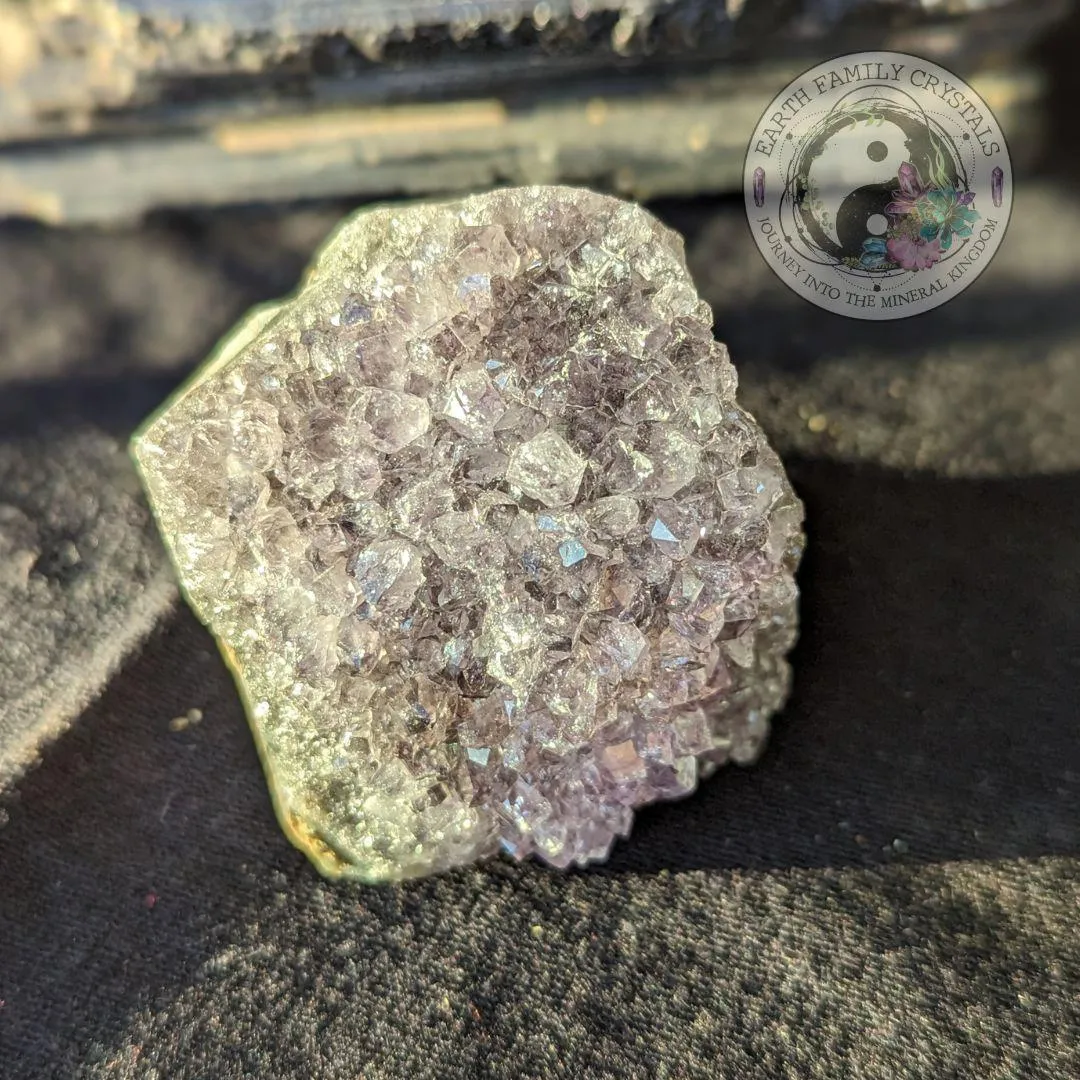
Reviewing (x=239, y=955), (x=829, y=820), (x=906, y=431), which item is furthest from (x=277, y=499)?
(x=906, y=431)

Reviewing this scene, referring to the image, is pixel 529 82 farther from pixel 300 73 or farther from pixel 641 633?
pixel 641 633

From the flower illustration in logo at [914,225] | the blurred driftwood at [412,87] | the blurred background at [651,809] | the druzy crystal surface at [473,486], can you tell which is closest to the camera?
the druzy crystal surface at [473,486]

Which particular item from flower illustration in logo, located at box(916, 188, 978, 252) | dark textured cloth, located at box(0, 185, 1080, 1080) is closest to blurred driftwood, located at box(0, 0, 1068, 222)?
flower illustration in logo, located at box(916, 188, 978, 252)

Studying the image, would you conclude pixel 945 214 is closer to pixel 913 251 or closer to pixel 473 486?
pixel 913 251

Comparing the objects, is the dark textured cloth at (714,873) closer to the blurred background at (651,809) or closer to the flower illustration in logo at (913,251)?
the blurred background at (651,809)

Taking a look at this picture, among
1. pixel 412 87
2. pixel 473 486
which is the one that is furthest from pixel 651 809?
pixel 412 87

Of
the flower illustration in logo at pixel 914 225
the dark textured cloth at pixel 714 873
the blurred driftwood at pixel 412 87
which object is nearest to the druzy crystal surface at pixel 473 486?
the dark textured cloth at pixel 714 873

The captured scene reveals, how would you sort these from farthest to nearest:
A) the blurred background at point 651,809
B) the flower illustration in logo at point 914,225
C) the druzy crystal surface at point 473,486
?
the flower illustration in logo at point 914,225
the blurred background at point 651,809
the druzy crystal surface at point 473,486
